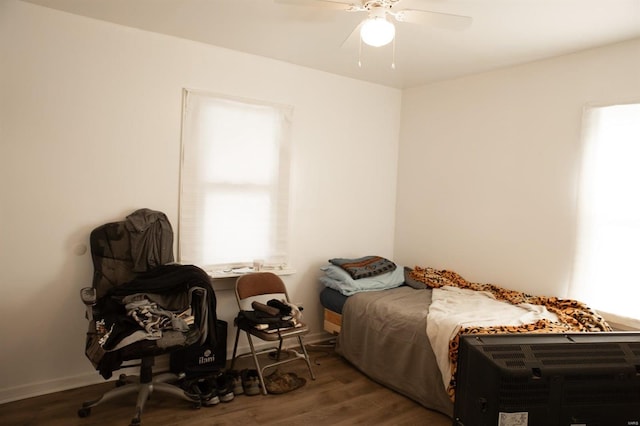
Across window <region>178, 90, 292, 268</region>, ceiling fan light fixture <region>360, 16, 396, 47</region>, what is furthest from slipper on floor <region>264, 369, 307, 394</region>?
ceiling fan light fixture <region>360, 16, 396, 47</region>

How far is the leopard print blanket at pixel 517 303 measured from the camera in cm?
255

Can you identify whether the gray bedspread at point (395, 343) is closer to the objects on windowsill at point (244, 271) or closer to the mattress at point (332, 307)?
the mattress at point (332, 307)

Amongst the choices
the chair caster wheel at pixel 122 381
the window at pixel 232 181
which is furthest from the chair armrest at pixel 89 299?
the window at pixel 232 181

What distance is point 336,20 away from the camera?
2.73 metres

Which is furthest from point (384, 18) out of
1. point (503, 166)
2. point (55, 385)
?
point (55, 385)

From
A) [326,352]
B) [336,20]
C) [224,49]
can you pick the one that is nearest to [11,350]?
[326,352]

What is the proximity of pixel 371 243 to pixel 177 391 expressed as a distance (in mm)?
2439

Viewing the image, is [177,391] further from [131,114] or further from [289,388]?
[131,114]

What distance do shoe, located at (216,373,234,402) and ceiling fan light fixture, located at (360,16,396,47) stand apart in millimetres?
2424

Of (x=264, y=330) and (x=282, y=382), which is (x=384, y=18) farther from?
(x=282, y=382)

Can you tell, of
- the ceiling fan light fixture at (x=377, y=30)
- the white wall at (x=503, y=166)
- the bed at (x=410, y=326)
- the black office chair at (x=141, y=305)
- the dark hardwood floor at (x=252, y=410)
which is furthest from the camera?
the white wall at (x=503, y=166)

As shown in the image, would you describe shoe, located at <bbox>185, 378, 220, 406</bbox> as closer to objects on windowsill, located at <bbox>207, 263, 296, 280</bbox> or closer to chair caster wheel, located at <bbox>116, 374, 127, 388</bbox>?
chair caster wheel, located at <bbox>116, 374, 127, 388</bbox>

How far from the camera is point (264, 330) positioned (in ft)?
9.91

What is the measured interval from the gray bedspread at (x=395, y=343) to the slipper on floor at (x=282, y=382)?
0.56 metres
